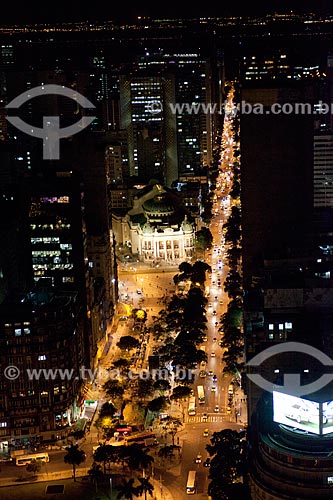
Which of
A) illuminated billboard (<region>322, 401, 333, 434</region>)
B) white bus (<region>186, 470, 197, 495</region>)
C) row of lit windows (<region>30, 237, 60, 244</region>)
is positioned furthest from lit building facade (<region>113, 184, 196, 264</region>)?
illuminated billboard (<region>322, 401, 333, 434</region>)

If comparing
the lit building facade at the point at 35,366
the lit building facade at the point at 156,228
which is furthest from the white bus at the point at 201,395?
the lit building facade at the point at 156,228

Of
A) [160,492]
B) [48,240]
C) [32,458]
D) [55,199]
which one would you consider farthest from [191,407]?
[55,199]

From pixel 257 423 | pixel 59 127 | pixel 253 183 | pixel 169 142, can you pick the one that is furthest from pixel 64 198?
pixel 169 142

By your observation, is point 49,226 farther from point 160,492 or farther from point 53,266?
point 160,492

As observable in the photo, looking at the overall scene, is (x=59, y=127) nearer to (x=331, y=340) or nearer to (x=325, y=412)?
(x=331, y=340)

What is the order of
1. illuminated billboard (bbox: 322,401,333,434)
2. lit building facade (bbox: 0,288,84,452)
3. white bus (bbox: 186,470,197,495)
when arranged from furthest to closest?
lit building facade (bbox: 0,288,84,452)
white bus (bbox: 186,470,197,495)
illuminated billboard (bbox: 322,401,333,434)

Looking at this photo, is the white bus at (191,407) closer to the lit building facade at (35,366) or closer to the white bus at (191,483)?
the lit building facade at (35,366)

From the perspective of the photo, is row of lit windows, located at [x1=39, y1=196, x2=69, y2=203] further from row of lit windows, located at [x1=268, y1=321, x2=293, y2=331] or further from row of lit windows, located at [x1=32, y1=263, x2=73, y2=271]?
row of lit windows, located at [x1=268, y1=321, x2=293, y2=331]
